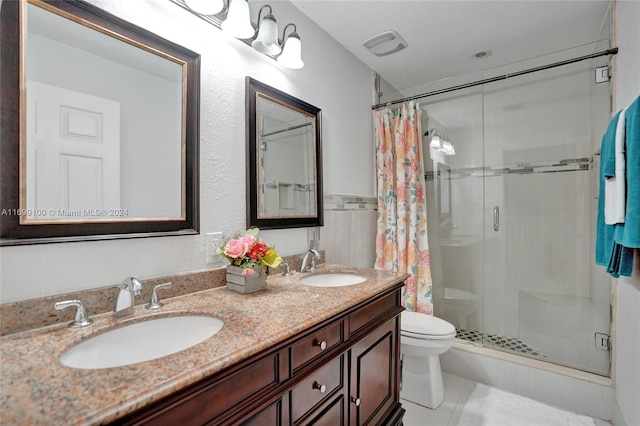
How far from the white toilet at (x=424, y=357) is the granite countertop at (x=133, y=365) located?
0.88 meters

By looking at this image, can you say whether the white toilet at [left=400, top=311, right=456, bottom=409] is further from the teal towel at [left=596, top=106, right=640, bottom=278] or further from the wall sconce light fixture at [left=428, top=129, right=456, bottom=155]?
the wall sconce light fixture at [left=428, top=129, right=456, bottom=155]

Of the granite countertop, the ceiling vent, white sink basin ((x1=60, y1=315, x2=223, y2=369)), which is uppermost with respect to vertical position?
the ceiling vent

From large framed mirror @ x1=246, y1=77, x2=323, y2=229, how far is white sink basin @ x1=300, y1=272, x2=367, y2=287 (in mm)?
321

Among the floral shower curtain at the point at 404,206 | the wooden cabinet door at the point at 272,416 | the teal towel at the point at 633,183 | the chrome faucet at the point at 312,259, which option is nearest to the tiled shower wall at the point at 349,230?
the floral shower curtain at the point at 404,206

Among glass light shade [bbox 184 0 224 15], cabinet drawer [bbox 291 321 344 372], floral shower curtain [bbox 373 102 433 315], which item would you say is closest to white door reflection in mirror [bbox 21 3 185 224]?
glass light shade [bbox 184 0 224 15]

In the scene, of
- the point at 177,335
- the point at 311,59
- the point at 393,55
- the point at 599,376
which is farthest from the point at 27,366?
the point at 599,376

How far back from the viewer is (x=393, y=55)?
2.30 meters

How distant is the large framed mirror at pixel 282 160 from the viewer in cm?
148

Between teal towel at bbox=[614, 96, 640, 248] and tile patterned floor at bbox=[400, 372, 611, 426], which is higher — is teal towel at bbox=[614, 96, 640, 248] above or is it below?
above

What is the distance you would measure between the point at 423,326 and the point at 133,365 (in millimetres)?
1795

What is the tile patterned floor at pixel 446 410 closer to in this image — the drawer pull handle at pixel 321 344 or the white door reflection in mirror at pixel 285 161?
the drawer pull handle at pixel 321 344

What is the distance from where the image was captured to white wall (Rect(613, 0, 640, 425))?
4.64 ft

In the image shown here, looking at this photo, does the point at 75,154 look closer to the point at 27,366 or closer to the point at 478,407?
the point at 27,366

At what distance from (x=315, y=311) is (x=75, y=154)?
2.97 ft
